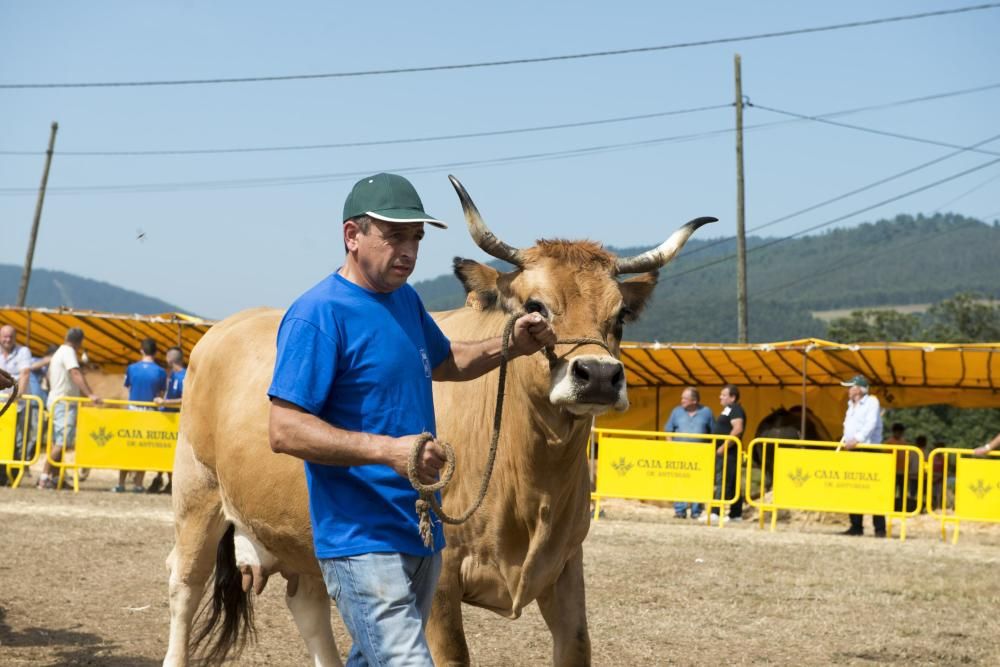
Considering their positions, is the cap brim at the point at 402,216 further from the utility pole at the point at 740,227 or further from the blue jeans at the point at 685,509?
the utility pole at the point at 740,227

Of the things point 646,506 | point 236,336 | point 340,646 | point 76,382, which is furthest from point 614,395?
point 646,506

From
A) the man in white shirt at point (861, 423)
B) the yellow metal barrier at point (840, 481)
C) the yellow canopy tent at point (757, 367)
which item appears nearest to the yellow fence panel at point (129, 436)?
the yellow canopy tent at point (757, 367)

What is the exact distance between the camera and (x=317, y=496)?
3.54 m

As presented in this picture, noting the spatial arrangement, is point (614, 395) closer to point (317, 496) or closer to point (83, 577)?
point (317, 496)

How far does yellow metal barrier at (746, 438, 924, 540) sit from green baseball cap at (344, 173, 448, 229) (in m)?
12.5

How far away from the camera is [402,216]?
11.7ft

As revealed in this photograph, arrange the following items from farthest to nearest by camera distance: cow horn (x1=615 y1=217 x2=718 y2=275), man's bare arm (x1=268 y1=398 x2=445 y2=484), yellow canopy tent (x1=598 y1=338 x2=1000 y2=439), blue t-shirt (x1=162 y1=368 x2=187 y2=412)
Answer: yellow canopy tent (x1=598 y1=338 x2=1000 y2=439)
blue t-shirt (x1=162 y1=368 x2=187 y2=412)
cow horn (x1=615 y1=217 x2=718 y2=275)
man's bare arm (x1=268 y1=398 x2=445 y2=484)

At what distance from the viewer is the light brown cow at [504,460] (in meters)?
4.84

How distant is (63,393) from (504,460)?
43.2 feet

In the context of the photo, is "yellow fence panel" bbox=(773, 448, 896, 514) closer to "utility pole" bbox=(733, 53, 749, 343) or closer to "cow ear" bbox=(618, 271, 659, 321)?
"cow ear" bbox=(618, 271, 659, 321)

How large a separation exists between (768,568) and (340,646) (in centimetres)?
541

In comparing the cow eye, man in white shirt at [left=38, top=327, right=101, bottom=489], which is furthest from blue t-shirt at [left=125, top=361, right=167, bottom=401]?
the cow eye

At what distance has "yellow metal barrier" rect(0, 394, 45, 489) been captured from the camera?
1638cm

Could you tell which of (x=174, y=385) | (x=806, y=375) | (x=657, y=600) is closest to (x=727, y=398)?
(x=806, y=375)
